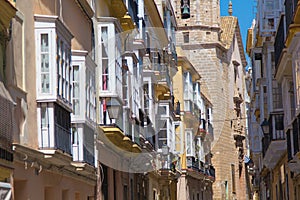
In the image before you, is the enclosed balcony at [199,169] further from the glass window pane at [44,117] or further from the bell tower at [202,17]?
the glass window pane at [44,117]

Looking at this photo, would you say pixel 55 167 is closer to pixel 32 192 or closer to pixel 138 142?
pixel 32 192

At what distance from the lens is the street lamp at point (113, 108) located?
18.3 meters

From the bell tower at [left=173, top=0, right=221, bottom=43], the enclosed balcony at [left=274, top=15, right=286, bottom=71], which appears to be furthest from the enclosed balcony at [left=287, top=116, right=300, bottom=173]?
the bell tower at [left=173, top=0, right=221, bottom=43]

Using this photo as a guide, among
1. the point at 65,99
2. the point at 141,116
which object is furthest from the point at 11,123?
the point at 141,116

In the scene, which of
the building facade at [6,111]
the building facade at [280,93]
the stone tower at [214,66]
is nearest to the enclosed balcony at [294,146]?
→ the building facade at [280,93]

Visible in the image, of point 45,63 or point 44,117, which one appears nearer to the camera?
point 44,117

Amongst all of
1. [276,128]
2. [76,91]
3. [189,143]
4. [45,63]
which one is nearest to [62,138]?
[45,63]

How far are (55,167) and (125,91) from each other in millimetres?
7002

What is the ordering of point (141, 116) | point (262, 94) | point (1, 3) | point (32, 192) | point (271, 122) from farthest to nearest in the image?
point (262, 94), point (271, 122), point (141, 116), point (32, 192), point (1, 3)

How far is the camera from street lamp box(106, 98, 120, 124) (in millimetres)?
18266

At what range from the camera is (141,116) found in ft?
78.3

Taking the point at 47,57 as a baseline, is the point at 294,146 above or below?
below

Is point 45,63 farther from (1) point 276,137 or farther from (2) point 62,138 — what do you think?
(1) point 276,137

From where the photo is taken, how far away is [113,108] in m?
18.3
